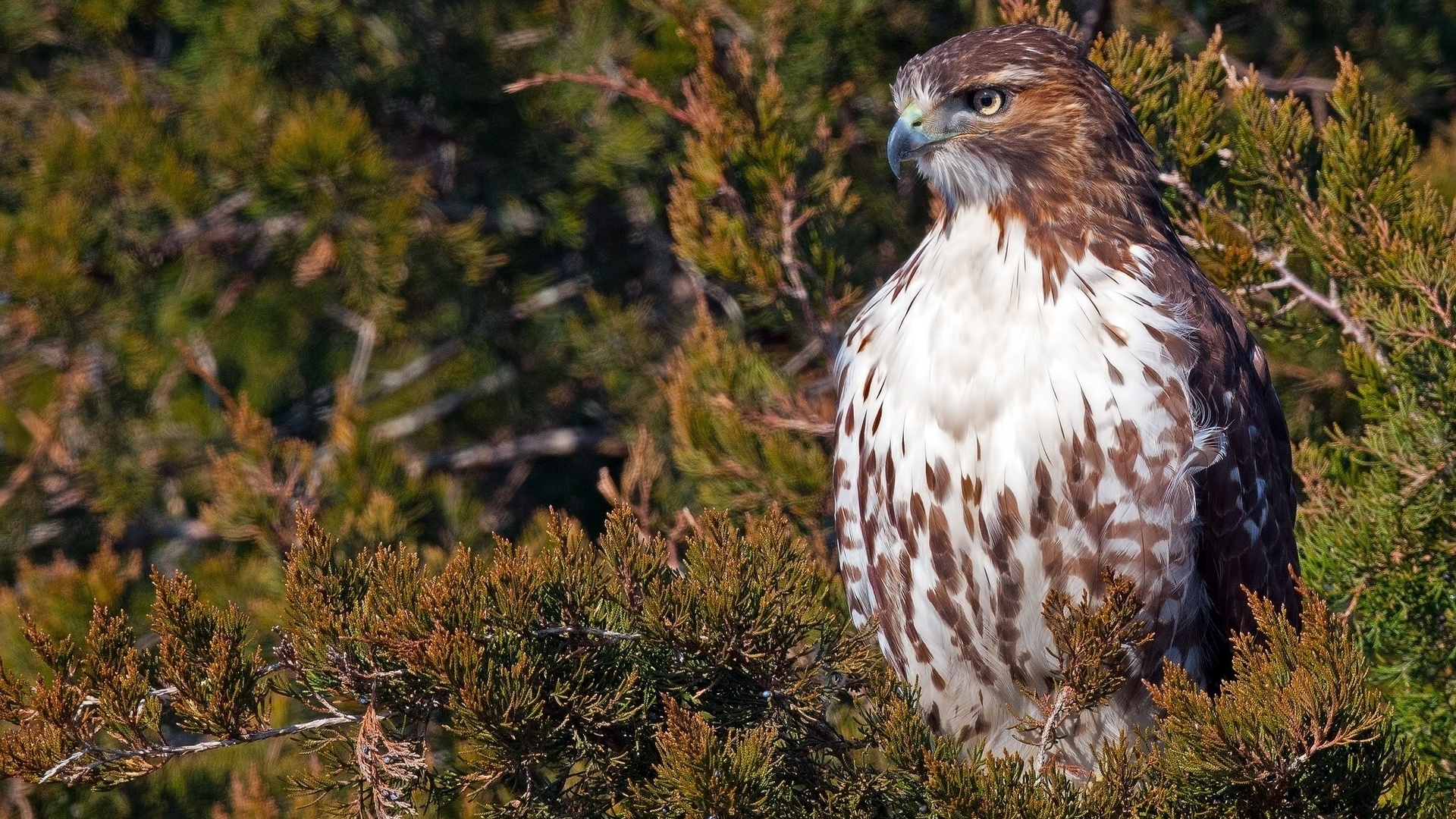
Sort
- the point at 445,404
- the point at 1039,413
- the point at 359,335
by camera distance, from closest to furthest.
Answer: the point at 1039,413 → the point at 445,404 → the point at 359,335

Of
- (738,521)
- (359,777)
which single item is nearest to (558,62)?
(738,521)

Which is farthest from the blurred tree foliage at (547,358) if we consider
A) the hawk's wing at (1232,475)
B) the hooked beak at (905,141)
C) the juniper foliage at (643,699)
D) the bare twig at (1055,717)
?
the hooked beak at (905,141)

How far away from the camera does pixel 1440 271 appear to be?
3.27 m

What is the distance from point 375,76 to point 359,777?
3.93 metres

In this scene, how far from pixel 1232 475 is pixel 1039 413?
1.57 ft

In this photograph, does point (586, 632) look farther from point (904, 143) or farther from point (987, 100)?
point (987, 100)

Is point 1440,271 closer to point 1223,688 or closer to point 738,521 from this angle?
point 1223,688

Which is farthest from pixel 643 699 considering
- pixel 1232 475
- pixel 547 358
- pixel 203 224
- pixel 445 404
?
pixel 445 404

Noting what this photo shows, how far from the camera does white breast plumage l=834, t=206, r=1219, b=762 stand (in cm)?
301

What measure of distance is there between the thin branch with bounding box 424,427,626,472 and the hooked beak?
291 cm

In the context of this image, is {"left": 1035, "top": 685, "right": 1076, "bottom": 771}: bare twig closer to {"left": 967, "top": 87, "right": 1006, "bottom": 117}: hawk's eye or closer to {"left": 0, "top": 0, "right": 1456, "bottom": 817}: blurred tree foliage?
{"left": 0, "top": 0, "right": 1456, "bottom": 817}: blurred tree foliage

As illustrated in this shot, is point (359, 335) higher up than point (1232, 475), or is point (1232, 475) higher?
point (1232, 475)

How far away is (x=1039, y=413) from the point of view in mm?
3016

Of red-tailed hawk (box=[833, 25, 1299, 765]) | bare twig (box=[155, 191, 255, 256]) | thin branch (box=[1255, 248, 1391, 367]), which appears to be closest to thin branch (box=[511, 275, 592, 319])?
bare twig (box=[155, 191, 255, 256])
